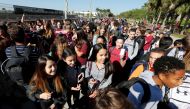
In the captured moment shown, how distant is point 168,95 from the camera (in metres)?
3.23

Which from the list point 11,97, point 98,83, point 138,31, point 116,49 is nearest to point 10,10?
point 138,31

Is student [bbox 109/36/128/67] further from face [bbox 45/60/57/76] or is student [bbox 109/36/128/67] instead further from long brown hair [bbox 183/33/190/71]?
face [bbox 45/60/57/76]

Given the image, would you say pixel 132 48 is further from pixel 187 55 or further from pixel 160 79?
pixel 160 79

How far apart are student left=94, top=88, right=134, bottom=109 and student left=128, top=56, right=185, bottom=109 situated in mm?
282

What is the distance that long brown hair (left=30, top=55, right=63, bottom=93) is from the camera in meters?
3.92

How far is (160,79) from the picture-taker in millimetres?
2811

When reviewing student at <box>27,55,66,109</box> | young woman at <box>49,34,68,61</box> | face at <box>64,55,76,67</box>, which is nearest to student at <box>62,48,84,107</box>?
face at <box>64,55,76,67</box>

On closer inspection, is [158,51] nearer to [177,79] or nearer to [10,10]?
[177,79]

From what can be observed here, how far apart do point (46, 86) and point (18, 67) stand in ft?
2.09

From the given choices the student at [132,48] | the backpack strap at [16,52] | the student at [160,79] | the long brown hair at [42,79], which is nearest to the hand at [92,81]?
the long brown hair at [42,79]

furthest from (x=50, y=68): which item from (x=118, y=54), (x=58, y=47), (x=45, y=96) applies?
(x=118, y=54)

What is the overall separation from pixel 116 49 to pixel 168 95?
319 cm

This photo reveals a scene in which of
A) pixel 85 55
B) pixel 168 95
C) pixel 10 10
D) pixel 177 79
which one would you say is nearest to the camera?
pixel 177 79

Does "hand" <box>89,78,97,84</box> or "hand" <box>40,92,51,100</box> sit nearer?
"hand" <box>40,92,51,100</box>
